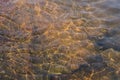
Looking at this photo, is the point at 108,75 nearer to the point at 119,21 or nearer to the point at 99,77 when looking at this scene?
the point at 99,77

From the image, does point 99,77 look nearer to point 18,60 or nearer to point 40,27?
point 18,60

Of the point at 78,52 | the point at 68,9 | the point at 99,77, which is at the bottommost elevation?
the point at 99,77

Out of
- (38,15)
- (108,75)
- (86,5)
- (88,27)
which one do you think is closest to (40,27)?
(38,15)

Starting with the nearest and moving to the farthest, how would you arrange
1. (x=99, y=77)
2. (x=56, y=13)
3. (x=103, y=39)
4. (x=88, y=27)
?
(x=99, y=77), (x=103, y=39), (x=88, y=27), (x=56, y=13)

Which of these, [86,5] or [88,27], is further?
[86,5]

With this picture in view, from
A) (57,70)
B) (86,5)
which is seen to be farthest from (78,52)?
(86,5)

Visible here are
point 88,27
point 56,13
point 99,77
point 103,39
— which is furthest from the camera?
point 56,13

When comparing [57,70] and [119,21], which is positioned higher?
[119,21]
